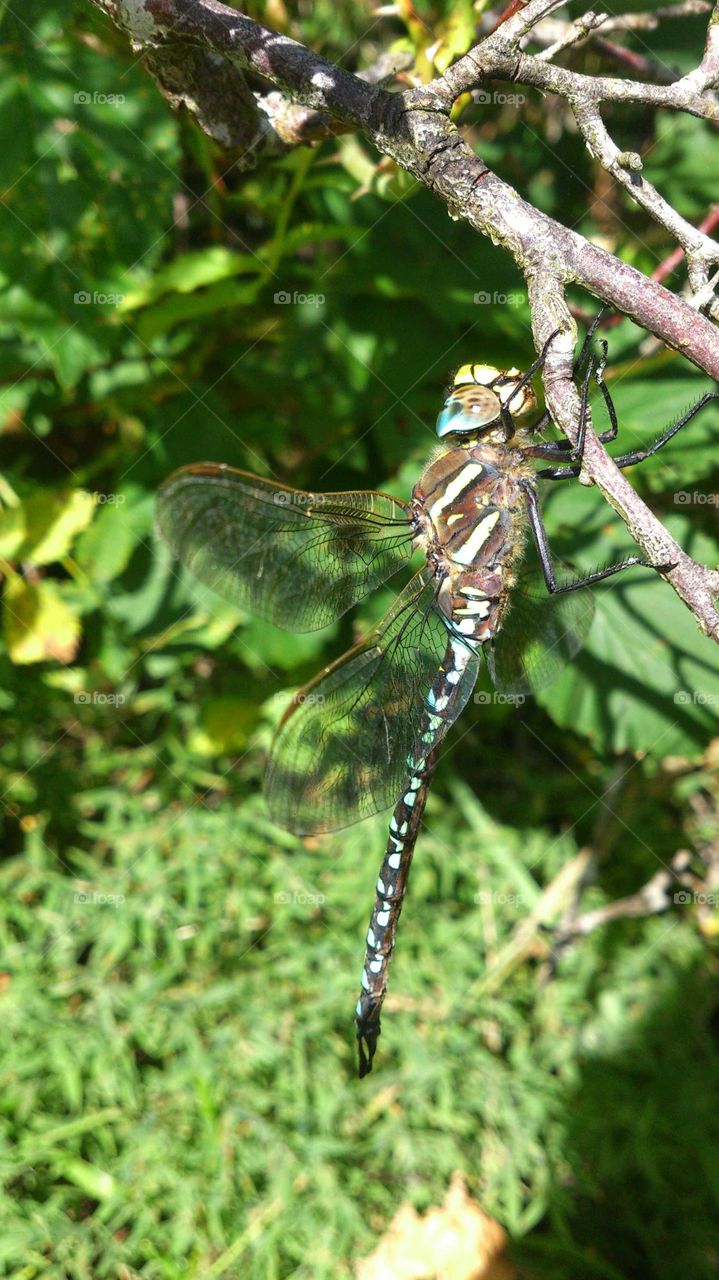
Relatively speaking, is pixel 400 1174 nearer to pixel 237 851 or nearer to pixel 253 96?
pixel 237 851

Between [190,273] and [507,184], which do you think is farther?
[190,273]

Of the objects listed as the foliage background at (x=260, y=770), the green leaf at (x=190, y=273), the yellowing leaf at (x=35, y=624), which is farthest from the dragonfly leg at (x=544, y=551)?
the yellowing leaf at (x=35, y=624)

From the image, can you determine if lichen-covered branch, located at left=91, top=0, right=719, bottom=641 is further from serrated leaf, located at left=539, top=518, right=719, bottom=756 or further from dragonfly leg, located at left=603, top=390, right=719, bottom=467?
serrated leaf, located at left=539, top=518, right=719, bottom=756

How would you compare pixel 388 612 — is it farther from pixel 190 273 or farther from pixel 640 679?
pixel 190 273

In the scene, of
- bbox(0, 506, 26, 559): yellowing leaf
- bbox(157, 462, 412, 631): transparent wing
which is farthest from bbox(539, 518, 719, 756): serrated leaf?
bbox(0, 506, 26, 559): yellowing leaf

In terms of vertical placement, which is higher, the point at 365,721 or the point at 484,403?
the point at 484,403

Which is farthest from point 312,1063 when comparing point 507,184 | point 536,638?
point 507,184

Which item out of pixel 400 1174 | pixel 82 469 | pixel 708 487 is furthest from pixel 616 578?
pixel 400 1174
